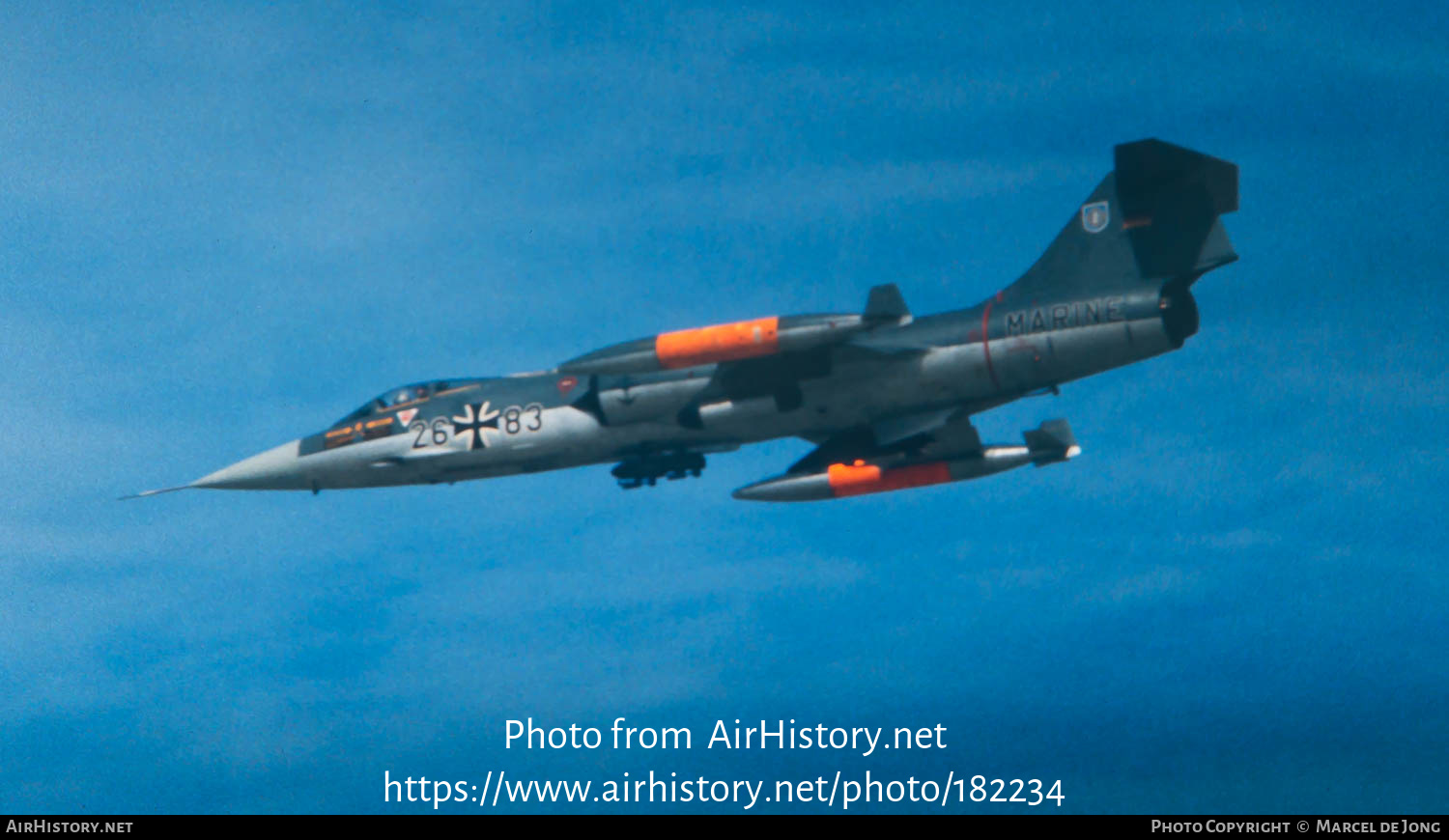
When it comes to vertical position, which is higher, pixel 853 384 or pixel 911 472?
pixel 853 384

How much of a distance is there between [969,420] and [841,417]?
3.93m

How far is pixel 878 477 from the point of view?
1711 inches

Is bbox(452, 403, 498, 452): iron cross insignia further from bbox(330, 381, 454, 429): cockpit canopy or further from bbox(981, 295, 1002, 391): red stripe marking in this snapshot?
bbox(981, 295, 1002, 391): red stripe marking

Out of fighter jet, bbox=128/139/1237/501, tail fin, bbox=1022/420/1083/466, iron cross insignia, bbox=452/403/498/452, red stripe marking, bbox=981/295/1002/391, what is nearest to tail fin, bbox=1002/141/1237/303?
fighter jet, bbox=128/139/1237/501

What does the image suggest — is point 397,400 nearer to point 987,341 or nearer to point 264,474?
point 264,474

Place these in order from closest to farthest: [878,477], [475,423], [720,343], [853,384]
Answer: [720,343], [853,384], [878,477], [475,423]

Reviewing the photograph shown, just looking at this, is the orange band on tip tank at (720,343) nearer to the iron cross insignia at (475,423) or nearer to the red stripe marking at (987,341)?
the red stripe marking at (987,341)

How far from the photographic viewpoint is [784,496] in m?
43.8

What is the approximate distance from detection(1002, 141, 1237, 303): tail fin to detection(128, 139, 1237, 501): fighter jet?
1.5 inches

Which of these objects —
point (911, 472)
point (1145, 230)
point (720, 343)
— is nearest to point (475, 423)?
point (720, 343)

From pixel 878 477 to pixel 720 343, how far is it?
6487mm
